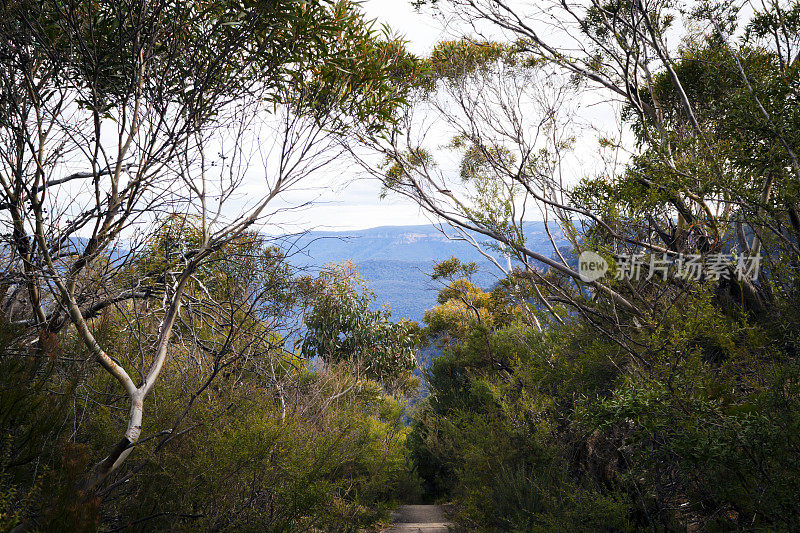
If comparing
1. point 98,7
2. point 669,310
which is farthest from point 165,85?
point 669,310

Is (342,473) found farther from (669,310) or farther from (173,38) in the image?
(173,38)

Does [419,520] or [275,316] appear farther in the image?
[419,520]

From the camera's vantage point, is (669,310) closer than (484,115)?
Yes

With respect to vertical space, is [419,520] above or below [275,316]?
below

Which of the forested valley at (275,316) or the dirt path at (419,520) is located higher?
the forested valley at (275,316)

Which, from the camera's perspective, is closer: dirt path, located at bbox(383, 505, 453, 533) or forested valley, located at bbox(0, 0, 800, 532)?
forested valley, located at bbox(0, 0, 800, 532)

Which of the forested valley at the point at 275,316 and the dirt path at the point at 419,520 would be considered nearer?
the forested valley at the point at 275,316

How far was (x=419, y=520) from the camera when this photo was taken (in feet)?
25.5

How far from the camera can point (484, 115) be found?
8.00m

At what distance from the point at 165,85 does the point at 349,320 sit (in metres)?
9.73

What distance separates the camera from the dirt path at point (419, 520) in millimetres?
6793

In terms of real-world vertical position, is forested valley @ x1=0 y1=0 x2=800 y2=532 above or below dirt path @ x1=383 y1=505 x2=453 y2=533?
above

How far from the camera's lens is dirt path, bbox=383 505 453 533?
22.3 ft

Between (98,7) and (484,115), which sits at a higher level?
(484,115)
